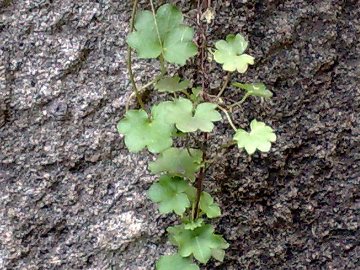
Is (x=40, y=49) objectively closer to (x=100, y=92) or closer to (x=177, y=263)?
(x=100, y=92)

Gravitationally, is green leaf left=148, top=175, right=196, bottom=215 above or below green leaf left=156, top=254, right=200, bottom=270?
above

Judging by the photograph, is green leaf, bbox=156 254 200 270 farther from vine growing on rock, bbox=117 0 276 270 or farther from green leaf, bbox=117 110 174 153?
green leaf, bbox=117 110 174 153

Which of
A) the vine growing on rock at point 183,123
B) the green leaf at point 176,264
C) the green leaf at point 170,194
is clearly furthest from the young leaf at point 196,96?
the green leaf at point 176,264

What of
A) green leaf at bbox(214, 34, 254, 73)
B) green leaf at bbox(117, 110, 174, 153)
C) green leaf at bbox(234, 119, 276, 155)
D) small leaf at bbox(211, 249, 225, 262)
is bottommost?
small leaf at bbox(211, 249, 225, 262)

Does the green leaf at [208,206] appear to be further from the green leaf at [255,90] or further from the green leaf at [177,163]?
the green leaf at [255,90]

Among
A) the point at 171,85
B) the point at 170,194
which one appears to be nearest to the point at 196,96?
the point at 171,85

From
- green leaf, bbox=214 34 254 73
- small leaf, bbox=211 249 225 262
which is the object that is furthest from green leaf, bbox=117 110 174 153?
small leaf, bbox=211 249 225 262
